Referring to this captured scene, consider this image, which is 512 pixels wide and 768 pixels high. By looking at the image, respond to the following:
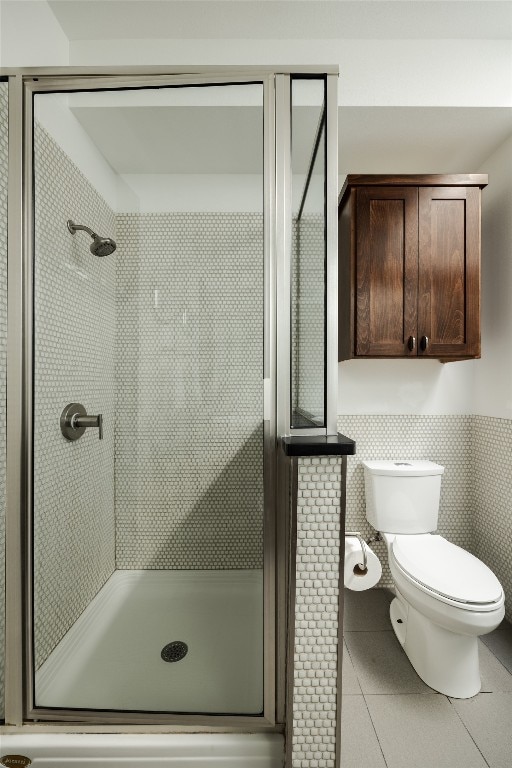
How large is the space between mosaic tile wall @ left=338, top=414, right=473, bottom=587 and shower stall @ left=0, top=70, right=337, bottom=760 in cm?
120

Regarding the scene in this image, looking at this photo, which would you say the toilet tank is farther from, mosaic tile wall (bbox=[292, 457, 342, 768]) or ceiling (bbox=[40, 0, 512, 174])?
ceiling (bbox=[40, 0, 512, 174])

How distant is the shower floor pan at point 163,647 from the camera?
3.94ft

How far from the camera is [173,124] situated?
3.94ft

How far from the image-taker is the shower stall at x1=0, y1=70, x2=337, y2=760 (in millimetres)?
1184

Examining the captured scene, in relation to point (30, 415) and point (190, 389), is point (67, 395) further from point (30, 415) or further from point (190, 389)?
point (190, 389)

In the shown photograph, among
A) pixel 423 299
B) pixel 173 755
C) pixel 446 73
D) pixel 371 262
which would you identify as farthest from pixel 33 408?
pixel 446 73

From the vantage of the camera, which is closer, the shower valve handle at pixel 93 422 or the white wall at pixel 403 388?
the shower valve handle at pixel 93 422

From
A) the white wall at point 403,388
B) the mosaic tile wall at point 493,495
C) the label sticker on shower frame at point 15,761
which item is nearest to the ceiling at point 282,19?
the white wall at point 403,388

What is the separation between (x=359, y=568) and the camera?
1.81 m

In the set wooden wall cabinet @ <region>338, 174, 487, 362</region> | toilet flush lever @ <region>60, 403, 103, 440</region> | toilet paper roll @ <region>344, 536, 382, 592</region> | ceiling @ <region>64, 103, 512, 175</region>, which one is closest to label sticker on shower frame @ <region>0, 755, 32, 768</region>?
toilet flush lever @ <region>60, 403, 103, 440</region>

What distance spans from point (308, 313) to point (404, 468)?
4.11 ft

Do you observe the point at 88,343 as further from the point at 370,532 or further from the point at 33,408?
the point at 370,532

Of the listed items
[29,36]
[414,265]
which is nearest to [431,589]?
[414,265]

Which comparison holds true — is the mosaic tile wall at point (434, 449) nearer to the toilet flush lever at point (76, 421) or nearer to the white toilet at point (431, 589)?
the white toilet at point (431, 589)
